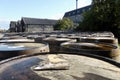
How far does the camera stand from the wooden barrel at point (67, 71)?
234 centimetres

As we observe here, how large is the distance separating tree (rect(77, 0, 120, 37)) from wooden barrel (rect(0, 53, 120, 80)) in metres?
29.2

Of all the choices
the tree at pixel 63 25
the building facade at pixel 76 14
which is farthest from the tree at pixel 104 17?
the building facade at pixel 76 14

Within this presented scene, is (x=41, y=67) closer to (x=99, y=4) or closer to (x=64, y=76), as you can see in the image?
(x=64, y=76)

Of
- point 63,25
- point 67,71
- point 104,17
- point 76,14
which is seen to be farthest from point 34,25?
point 67,71

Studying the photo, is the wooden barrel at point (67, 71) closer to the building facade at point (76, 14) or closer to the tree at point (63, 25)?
the tree at point (63, 25)

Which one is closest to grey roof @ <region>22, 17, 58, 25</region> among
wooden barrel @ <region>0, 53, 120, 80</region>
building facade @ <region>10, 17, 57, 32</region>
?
building facade @ <region>10, 17, 57, 32</region>

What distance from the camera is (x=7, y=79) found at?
7.57 feet

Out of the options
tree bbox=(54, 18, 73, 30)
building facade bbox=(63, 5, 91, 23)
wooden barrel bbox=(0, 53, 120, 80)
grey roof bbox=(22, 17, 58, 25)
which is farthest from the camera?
building facade bbox=(63, 5, 91, 23)

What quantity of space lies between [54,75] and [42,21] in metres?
72.7

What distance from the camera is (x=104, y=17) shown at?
32812 mm

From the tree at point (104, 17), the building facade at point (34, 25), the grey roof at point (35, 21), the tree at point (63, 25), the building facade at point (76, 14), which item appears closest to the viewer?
the tree at point (104, 17)

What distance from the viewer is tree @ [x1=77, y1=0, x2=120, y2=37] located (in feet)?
107

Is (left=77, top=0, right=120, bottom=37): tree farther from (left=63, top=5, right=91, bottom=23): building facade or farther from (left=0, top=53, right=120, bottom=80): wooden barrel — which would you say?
(left=63, top=5, right=91, bottom=23): building facade

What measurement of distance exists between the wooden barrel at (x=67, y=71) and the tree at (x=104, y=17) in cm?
2917
